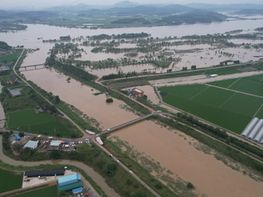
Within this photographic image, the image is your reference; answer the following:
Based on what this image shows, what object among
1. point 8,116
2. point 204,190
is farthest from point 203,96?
point 8,116

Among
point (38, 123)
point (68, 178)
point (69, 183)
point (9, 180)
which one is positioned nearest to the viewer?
point (69, 183)

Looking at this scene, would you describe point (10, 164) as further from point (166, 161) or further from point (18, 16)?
point (18, 16)

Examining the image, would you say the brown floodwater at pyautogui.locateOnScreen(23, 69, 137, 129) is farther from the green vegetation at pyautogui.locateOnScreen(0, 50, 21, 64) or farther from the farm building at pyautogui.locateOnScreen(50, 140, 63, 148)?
the green vegetation at pyautogui.locateOnScreen(0, 50, 21, 64)

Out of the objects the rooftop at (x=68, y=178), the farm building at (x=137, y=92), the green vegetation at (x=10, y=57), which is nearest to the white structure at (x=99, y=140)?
the rooftop at (x=68, y=178)

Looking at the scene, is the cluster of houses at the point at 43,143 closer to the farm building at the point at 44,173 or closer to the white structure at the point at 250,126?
the farm building at the point at 44,173

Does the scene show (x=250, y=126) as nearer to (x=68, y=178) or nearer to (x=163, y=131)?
(x=163, y=131)

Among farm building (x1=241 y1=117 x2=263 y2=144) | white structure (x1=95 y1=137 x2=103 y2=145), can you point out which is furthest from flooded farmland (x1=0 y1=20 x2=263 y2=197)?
farm building (x1=241 y1=117 x2=263 y2=144)

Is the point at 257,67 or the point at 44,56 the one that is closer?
the point at 257,67

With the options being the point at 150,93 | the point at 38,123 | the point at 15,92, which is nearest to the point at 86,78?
the point at 15,92
